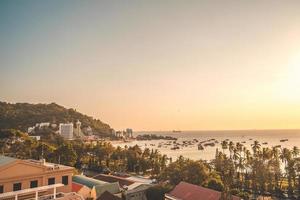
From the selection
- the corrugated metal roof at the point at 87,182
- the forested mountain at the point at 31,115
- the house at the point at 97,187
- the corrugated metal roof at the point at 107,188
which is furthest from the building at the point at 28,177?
the forested mountain at the point at 31,115

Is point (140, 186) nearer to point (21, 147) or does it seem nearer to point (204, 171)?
point (204, 171)

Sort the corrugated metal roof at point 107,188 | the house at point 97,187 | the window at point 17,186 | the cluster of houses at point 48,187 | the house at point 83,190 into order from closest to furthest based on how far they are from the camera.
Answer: the cluster of houses at point 48,187 < the window at point 17,186 < the house at point 83,190 < the house at point 97,187 < the corrugated metal roof at point 107,188

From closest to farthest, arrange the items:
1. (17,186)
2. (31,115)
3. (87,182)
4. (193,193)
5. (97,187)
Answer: (17,186)
(193,193)
(97,187)
(87,182)
(31,115)

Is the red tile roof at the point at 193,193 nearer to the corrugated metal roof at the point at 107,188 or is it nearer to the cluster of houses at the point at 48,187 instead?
the cluster of houses at the point at 48,187

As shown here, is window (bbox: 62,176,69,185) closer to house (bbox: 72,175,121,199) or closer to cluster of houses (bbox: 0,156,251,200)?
cluster of houses (bbox: 0,156,251,200)

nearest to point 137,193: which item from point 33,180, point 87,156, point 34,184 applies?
point 34,184

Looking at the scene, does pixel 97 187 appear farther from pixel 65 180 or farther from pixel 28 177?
pixel 28 177

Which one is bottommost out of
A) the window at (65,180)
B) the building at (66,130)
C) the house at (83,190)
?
the house at (83,190)
